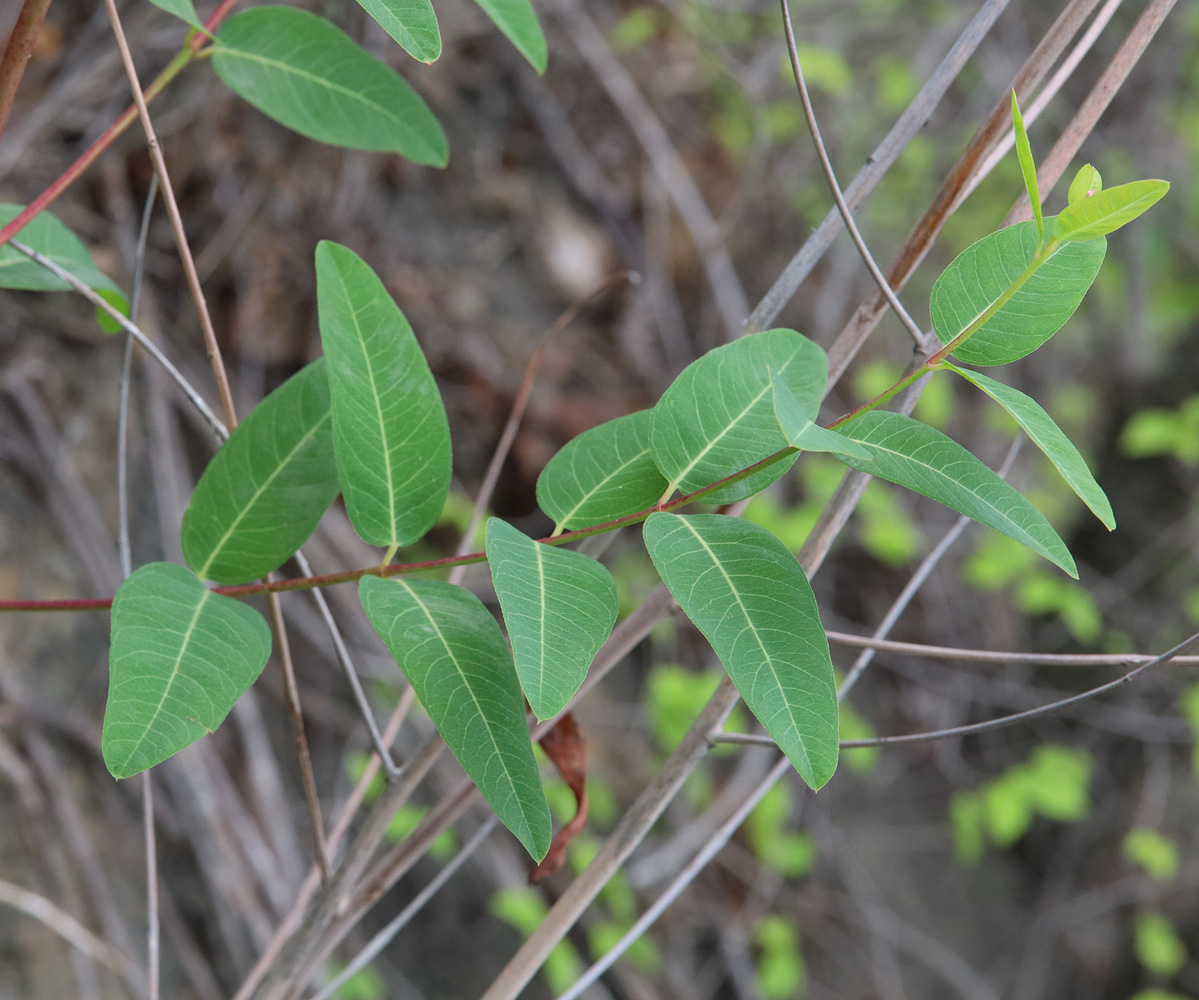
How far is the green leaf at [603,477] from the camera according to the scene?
15.6 inches

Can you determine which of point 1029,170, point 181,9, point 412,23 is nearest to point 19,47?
point 181,9

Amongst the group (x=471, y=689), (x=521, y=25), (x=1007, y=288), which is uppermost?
(x=521, y=25)

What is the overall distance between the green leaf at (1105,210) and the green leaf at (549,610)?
8.4 inches

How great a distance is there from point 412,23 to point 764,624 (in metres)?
0.27

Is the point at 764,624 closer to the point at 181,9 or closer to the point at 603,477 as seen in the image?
the point at 603,477

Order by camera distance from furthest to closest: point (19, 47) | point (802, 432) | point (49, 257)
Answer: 1. point (49, 257)
2. point (19, 47)
3. point (802, 432)

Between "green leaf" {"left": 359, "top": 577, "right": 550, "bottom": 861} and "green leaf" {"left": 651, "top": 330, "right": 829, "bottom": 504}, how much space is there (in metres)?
0.11

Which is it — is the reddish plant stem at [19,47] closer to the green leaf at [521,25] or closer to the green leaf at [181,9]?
the green leaf at [181,9]

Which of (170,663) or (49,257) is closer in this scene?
(170,663)

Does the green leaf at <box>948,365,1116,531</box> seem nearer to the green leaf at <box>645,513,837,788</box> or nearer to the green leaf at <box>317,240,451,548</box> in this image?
the green leaf at <box>645,513,837,788</box>

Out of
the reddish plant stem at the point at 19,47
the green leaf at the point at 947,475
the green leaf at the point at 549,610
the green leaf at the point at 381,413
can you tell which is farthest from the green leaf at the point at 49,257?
the green leaf at the point at 947,475

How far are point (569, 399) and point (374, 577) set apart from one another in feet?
4.59

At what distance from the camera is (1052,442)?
1.08 ft

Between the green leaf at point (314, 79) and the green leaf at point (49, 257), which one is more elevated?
the green leaf at point (314, 79)
